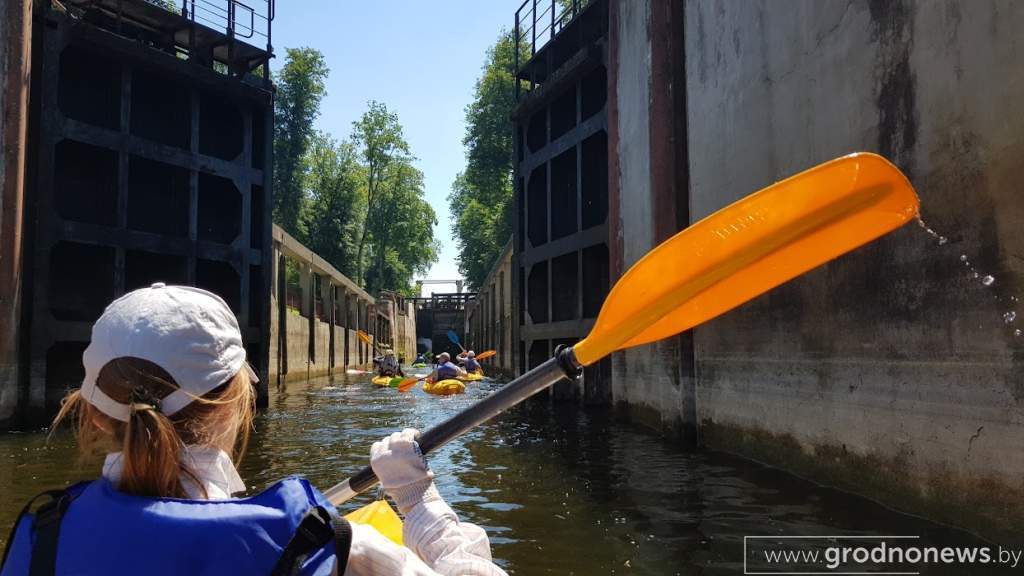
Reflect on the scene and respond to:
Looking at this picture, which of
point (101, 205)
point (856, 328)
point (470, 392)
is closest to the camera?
point (856, 328)

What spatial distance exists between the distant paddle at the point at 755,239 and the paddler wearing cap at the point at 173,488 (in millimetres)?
1724

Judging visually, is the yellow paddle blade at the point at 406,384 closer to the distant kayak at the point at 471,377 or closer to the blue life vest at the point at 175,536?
the distant kayak at the point at 471,377

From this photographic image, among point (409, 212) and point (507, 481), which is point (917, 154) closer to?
point (507, 481)

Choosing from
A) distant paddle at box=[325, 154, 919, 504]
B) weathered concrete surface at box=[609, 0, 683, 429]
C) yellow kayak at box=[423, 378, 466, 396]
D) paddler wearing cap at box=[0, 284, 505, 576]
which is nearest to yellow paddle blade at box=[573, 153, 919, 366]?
distant paddle at box=[325, 154, 919, 504]

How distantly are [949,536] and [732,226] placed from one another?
2.60 metres

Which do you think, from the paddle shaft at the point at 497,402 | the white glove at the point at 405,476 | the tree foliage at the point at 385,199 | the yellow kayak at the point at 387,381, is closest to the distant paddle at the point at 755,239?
the paddle shaft at the point at 497,402

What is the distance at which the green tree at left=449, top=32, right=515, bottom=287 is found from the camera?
37.2 metres

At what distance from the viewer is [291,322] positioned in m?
21.2

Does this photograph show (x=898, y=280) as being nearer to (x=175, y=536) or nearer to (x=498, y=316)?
(x=175, y=536)

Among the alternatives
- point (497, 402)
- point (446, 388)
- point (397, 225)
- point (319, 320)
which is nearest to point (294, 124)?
point (397, 225)

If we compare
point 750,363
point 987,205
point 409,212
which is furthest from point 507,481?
point 409,212

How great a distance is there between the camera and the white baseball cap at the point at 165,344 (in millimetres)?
1291

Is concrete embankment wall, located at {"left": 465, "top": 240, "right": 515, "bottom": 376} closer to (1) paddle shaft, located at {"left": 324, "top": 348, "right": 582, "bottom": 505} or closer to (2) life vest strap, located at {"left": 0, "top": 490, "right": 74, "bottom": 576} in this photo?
(1) paddle shaft, located at {"left": 324, "top": 348, "right": 582, "bottom": 505}

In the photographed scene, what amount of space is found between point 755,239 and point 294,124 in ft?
131
